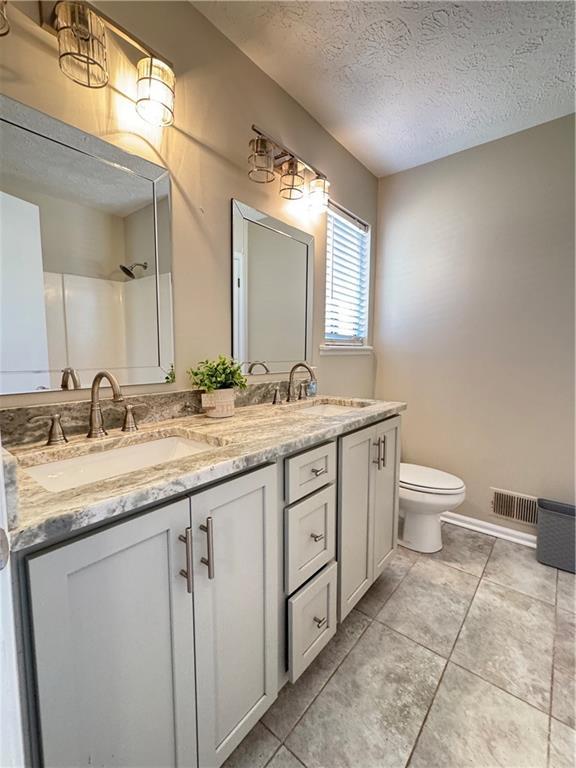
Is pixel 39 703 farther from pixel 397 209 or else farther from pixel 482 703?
pixel 397 209

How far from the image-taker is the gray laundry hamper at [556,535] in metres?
1.80

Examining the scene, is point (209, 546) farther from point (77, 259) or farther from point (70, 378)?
point (77, 259)

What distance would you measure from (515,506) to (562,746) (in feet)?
4.21

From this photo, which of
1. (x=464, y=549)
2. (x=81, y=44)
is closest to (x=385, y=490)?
(x=464, y=549)

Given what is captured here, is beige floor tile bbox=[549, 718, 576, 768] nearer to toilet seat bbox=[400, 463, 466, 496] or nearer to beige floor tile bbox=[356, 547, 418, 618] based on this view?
beige floor tile bbox=[356, 547, 418, 618]

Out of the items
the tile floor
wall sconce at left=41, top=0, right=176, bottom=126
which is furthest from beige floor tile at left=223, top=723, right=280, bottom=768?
wall sconce at left=41, top=0, right=176, bottom=126

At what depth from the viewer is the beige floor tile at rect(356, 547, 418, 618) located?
5.08 feet

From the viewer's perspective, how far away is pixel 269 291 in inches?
67.8

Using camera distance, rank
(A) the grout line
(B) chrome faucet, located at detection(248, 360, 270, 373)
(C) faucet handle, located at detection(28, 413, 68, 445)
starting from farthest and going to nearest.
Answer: (B) chrome faucet, located at detection(248, 360, 270, 373) < (A) the grout line < (C) faucet handle, located at detection(28, 413, 68, 445)

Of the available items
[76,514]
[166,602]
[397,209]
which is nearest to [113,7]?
[76,514]

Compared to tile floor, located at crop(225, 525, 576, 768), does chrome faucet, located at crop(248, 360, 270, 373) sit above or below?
above

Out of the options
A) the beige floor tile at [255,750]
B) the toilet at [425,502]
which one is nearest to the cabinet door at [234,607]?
the beige floor tile at [255,750]

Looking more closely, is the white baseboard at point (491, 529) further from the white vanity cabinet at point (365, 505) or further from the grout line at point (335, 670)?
→ the grout line at point (335, 670)

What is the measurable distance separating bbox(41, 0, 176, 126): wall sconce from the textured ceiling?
42 cm
